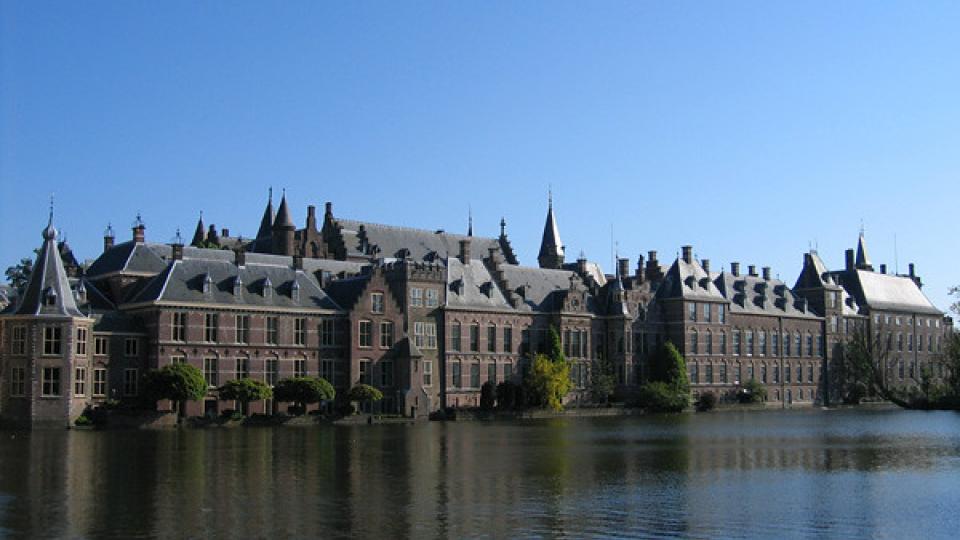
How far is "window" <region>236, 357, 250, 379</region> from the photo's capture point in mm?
77625

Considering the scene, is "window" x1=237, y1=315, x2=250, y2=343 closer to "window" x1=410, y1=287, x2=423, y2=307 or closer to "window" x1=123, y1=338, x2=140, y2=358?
"window" x1=123, y1=338, x2=140, y2=358

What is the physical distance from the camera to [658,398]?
10044 cm

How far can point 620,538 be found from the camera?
23859mm

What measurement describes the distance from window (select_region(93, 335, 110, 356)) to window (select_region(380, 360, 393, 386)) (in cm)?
1944

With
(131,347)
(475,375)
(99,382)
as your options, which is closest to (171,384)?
(99,382)

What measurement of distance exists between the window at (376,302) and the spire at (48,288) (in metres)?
21.0

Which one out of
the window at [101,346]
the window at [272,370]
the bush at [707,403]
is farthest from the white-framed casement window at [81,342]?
the bush at [707,403]

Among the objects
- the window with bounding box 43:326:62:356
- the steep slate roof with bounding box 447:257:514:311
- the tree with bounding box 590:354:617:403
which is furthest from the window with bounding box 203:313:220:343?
the tree with bounding box 590:354:617:403

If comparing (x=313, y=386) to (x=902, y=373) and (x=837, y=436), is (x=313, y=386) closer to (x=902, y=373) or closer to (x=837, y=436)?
(x=837, y=436)

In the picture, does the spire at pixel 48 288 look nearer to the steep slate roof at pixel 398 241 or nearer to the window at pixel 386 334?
the window at pixel 386 334

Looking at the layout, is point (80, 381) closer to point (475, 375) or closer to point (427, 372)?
point (427, 372)

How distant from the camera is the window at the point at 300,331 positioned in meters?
80.6

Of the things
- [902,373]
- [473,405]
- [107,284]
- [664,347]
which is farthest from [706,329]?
[107,284]

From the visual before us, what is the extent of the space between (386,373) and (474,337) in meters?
10.0
